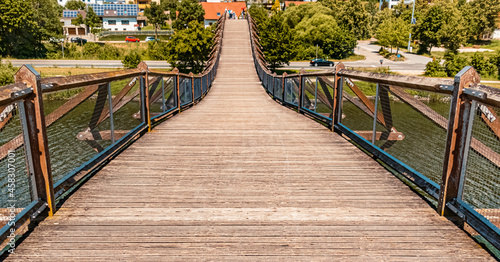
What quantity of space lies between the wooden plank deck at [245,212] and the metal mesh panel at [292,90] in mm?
5670

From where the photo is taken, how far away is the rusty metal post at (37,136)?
3.48 meters

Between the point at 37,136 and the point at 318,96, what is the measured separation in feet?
23.0

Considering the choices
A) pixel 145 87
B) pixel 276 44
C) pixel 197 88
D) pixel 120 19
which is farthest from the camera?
pixel 120 19

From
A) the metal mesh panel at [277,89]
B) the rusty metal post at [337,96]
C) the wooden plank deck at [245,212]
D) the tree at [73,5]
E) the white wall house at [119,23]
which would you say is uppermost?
the tree at [73,5]

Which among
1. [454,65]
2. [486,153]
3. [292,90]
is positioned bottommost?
[454,65]

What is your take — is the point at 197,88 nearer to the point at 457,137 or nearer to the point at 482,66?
the point at 457,137

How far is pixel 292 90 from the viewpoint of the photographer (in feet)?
41.8

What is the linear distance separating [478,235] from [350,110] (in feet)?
15.1

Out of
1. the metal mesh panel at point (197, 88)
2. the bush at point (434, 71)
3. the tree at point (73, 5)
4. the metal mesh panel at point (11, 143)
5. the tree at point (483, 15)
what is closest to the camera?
the metal mesh panel at point (11, 143)

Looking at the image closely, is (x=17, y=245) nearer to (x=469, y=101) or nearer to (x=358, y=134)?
(x=469, y=101)

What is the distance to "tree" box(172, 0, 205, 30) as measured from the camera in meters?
87.4

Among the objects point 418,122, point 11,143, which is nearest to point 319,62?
point 418,122

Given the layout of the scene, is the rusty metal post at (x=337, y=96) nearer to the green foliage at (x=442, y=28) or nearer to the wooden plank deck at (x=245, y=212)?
the wooden plank deck at (x=245, y=212)

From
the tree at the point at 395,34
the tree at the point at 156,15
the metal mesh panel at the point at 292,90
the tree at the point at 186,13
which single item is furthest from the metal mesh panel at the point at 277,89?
the tree at the point at 156,15
